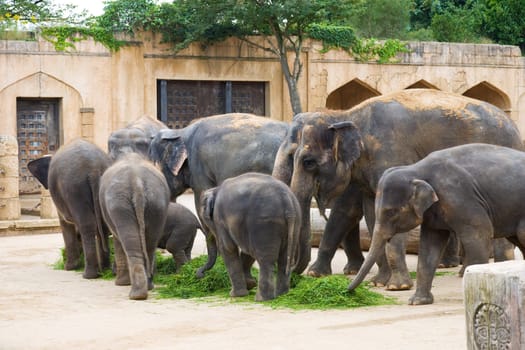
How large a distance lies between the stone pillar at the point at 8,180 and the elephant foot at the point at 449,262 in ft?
28.0

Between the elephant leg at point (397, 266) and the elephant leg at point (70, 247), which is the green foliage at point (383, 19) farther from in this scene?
the elephant leg at point (397, 266)

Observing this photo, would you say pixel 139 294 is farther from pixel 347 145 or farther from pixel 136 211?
pixel 347 145

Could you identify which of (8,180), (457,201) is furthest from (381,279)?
(8,180)

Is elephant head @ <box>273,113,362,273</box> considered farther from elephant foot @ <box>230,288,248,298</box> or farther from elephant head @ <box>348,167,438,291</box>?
elephant head @ <box>348,167,438,291</box>

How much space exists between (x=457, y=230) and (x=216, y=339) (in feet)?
8.33

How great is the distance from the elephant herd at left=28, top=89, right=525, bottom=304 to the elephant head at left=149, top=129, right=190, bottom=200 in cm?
1

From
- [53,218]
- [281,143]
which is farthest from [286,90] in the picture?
[281,143]

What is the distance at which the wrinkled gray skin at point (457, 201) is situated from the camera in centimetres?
939

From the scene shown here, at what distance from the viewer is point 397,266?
34.9 ft

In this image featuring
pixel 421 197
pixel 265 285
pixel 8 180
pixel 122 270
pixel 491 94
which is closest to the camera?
pixel 421 197

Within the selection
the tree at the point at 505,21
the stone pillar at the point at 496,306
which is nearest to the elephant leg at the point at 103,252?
the stone pillar at the point at 496,306

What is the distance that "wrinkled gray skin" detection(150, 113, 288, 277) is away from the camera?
38.5ft

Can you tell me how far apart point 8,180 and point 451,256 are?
28.3 feet

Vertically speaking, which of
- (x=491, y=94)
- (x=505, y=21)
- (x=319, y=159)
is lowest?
(x=319, y=159)
